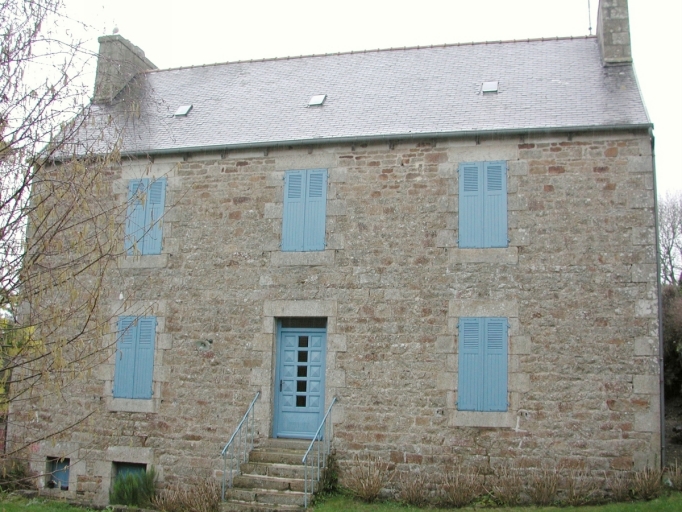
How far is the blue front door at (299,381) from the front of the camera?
9.87 m

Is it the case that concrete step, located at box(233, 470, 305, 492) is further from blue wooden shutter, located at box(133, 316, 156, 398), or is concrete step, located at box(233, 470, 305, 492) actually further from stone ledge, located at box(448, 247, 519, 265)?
stone ledge, located at box(448, 247, 519, 265)

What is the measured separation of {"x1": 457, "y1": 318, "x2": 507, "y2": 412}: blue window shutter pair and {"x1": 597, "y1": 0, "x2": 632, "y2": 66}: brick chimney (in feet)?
15.5

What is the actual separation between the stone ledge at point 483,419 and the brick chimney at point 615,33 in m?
5.70

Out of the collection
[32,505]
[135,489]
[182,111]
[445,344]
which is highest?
[182,111]

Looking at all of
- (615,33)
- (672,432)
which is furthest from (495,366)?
(615,33)

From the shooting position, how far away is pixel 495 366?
919cm

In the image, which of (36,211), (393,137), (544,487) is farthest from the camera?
(393,137)

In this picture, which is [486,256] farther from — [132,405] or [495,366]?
[132,405]

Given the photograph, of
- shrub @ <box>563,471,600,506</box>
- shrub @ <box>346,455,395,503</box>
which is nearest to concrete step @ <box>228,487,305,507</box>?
shrub @ <box>346,455,395,503</box>

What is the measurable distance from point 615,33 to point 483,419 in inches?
249

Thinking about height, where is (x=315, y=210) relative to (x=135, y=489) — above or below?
above

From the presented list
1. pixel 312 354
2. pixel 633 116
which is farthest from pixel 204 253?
pixel 633 116

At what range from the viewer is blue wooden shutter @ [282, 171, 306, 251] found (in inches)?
400

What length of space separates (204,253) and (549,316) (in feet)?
16.1
